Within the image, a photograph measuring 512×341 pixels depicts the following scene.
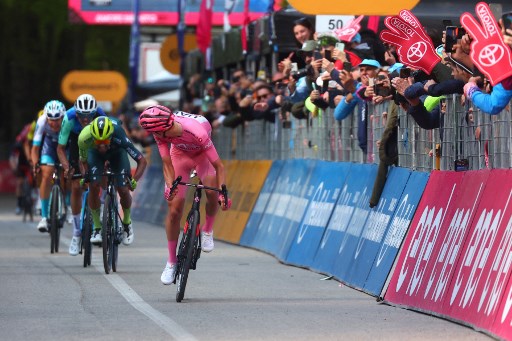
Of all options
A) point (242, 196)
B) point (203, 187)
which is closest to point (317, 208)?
point (203, 187)

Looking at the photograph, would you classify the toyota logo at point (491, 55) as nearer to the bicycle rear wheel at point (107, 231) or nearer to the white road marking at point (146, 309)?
the white road marking at point (146, 309)

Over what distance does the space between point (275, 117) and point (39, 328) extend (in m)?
11.2

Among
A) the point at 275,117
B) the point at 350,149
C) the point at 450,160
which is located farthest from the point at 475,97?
the point at 275,117

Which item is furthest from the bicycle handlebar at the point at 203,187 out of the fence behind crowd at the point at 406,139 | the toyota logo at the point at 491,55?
the toyota logo at the point at 491,55

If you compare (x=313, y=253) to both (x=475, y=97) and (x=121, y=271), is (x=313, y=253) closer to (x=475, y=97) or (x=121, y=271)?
(x=121, y=271)

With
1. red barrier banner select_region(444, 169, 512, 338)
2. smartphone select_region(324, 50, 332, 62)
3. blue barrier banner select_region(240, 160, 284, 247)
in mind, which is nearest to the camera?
red barrier banner select_region(444, 169, 512, 338)

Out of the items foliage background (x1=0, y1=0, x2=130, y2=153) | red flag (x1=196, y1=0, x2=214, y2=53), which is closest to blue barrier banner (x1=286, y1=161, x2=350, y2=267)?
red flag (x1=196, y1=0, x2=214, y2=53)

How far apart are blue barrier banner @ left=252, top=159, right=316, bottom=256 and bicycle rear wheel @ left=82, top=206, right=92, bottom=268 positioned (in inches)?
96.4

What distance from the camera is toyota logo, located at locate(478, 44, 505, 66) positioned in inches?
444

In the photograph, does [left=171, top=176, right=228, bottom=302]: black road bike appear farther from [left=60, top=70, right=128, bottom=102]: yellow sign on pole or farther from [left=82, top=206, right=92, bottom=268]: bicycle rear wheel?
[left=60, top=70, right=128, bottom=102]: yellow sign on pole

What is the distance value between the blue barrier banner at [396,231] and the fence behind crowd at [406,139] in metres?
0.24

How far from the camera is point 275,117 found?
22.8 meters

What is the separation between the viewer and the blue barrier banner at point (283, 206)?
64.6 feet

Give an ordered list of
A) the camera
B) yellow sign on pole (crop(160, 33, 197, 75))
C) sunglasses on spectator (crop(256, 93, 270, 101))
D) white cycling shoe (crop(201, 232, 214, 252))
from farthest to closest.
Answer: yellow sign on pole (crop(160, 33, 197, 75)) < sunglasses on spectator (crop(256, 93, 270, 101)) < the camera < white cycling shoe (crop(201, 232, 214, 252))
